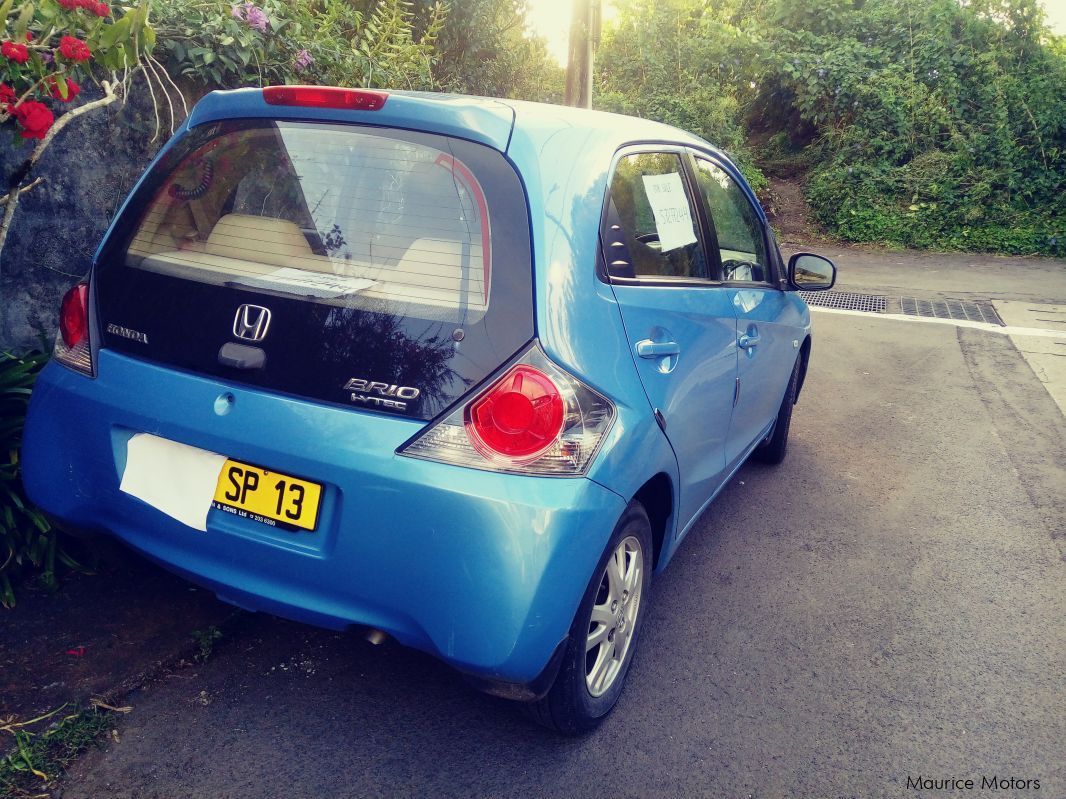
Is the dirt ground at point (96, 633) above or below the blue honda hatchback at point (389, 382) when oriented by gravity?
below

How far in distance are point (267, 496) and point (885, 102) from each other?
12.6 meters

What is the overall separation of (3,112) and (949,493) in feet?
14.8

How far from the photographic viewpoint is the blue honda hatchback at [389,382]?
6.85 feet

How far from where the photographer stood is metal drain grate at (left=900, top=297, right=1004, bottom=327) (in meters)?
8.59

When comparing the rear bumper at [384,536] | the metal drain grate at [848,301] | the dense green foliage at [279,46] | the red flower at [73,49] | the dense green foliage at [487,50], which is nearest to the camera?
the rear bumper at [384,536]

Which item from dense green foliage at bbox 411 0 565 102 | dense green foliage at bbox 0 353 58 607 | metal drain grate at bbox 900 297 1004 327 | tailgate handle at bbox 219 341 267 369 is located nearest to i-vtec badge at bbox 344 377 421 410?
tailgate handle at bbox 219 341 267 369

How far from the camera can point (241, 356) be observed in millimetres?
2229

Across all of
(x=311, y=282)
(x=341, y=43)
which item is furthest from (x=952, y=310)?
(x=311, y=282)

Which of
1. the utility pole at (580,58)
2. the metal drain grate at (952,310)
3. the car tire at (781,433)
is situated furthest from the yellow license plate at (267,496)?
the metal drain grate at (952,310)

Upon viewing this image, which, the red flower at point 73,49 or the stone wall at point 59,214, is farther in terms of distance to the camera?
the stone wall at point 59,214

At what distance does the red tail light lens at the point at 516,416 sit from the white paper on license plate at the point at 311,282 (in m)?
0.45

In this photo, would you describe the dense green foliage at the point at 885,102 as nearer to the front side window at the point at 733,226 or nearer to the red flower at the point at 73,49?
the front side window at the point at 733,226
